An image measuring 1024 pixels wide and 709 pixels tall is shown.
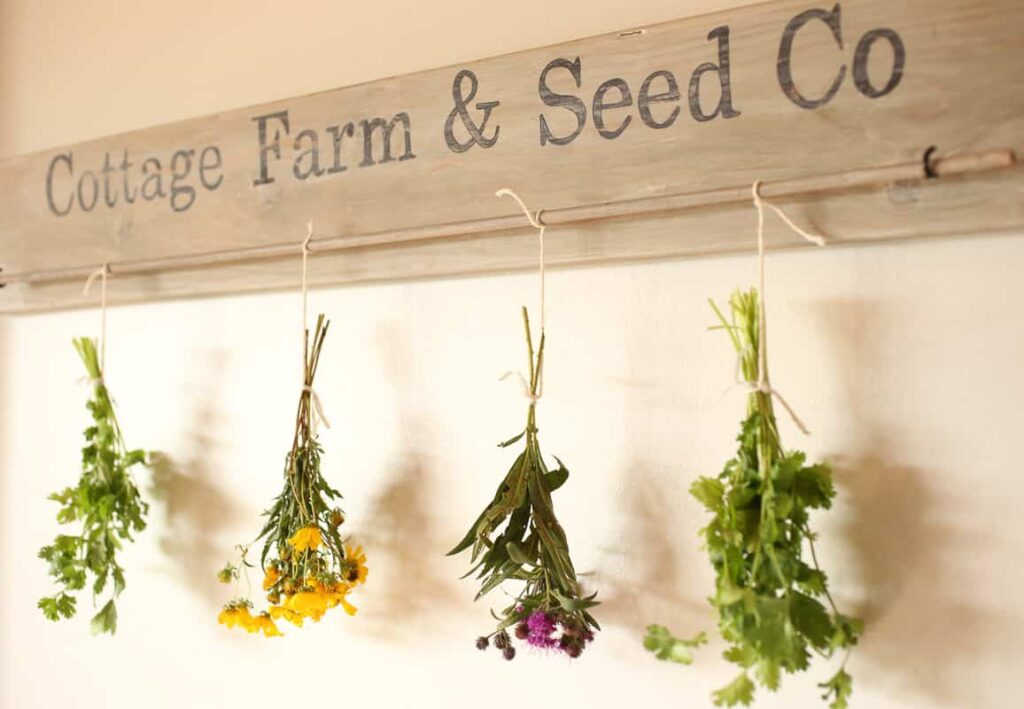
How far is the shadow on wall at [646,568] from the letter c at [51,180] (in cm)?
77

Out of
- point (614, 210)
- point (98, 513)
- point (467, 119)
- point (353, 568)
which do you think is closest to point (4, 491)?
point (98, 513)

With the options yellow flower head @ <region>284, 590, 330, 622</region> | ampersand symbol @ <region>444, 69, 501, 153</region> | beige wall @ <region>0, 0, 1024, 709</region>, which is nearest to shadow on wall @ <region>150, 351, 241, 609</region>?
beige wall @ <region>0, 0, 1024, 709</region>

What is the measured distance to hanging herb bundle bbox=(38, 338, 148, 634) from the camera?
113 centimetres

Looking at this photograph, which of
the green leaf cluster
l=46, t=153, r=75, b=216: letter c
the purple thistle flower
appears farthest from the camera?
l=46, t=153, r=75, b=216: letter c

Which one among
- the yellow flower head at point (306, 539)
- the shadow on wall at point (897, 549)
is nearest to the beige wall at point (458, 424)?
the shadow on wall at point (897, 549)

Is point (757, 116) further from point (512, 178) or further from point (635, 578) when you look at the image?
point (635, 578)

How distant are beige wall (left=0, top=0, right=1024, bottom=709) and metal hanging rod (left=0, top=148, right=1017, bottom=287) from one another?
0.06m

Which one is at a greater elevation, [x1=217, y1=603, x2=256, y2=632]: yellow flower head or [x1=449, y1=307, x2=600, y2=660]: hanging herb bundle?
[x1=449, y1=307, x2=600, y2=660]: hanging herb bundle

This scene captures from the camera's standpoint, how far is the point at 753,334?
0.81 meters

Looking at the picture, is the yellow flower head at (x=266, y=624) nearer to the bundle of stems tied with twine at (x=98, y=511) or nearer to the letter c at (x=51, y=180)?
the bundle of stems tied with twine at (x=98, y=511)

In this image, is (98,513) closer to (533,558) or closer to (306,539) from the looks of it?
(306,539)

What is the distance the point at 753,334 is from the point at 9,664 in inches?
42.0

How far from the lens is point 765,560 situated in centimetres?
76

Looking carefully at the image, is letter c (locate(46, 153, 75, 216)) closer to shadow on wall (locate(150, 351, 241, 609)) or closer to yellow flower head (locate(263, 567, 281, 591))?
shadow on wall (locate(150, 351, 241, 609))
